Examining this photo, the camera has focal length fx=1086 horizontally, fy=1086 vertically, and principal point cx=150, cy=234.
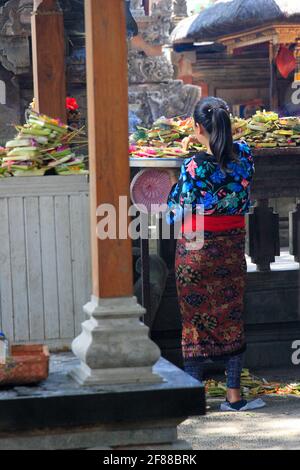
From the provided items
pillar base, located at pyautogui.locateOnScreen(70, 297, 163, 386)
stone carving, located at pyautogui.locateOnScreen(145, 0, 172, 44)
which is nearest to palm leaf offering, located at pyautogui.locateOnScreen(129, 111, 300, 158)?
pillar base, located at pyautogui.locateOnScreen(70, 297, 163, 386)

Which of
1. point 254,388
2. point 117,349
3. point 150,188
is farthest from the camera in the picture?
point 254,388

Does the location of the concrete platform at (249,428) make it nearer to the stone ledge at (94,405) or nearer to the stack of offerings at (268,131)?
the stone ledge at (94,405)

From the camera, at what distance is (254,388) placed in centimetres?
734

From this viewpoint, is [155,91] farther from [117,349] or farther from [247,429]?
[117,349]

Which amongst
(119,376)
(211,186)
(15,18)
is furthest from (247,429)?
(15,18)

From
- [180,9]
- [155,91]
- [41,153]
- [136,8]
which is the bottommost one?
[41,153]

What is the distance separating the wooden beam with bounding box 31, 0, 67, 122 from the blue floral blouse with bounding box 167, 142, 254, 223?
188 cm

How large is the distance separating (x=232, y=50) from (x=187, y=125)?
40.9 feet

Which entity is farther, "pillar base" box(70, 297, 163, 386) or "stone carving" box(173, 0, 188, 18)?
"stone carving" box(173, 0, 188, 18)

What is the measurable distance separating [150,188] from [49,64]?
157cm

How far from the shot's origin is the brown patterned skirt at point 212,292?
644 centimetres

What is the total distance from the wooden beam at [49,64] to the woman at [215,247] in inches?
72.0

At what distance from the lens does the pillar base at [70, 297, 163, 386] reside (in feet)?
15.2

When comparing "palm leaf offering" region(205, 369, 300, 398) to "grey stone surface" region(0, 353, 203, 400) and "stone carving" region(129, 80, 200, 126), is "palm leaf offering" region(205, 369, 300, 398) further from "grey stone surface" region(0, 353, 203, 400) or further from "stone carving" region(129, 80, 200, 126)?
"stone carving" region(129, 80, 200, 126)
